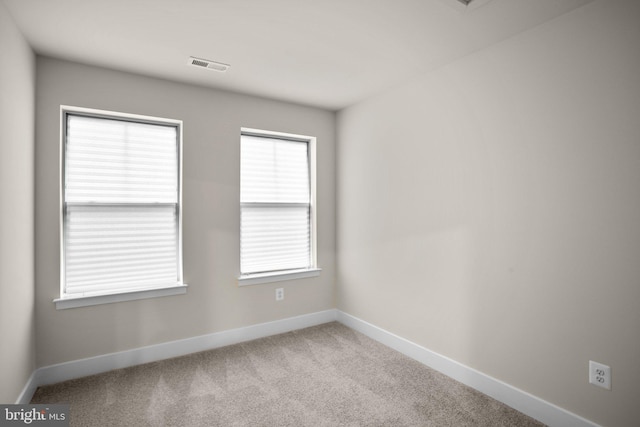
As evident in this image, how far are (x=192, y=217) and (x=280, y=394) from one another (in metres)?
1.70

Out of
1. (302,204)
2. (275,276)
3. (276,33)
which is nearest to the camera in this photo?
(276,33)

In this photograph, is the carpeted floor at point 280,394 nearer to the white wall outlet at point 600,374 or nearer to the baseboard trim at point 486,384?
the baseboard trim at point 486,384

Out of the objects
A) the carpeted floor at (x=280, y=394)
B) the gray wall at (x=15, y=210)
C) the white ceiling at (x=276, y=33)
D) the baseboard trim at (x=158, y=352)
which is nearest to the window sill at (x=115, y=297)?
the gray wall at (x=15, y=210)

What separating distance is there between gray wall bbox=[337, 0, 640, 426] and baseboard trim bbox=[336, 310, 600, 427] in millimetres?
48

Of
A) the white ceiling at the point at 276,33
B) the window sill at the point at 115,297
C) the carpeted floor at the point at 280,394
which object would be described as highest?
the white ceiling at the point at 276,33

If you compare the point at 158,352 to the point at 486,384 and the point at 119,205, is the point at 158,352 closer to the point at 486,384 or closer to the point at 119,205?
the point at 119,205

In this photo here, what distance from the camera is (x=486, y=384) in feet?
7.84

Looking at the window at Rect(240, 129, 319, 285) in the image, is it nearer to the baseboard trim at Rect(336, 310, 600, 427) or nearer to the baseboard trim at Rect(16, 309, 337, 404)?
the baseboard trim at Rect(16, 309, 337, 404)

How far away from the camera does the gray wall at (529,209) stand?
179cm

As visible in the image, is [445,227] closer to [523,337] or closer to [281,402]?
[523,337]

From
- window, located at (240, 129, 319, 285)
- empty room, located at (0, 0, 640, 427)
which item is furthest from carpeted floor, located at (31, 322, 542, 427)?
window, located at (240, 129, 319, 285)

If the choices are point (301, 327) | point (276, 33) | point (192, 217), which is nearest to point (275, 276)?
point (301, 327)

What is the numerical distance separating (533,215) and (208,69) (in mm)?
2681

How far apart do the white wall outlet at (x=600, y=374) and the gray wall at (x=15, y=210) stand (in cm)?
329
